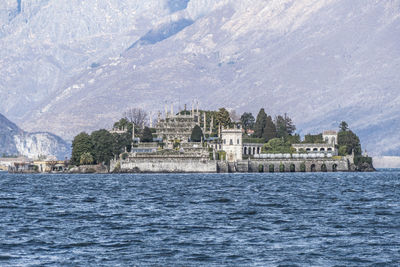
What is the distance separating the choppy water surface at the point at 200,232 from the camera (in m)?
65.9

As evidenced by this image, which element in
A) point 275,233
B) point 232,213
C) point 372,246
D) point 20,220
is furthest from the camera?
point 232,213

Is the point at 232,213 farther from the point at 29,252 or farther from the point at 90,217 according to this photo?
the point at 29,252

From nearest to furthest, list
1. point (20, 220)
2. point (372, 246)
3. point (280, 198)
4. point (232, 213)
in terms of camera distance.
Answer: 1. point (372, 246)
2. point (20, 220)
3. point (232, 213)
4. point (280, 198)

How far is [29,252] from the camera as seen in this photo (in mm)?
68625

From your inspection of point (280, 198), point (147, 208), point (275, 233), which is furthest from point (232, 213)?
point (280, 198)

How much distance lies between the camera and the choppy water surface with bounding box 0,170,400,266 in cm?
6594

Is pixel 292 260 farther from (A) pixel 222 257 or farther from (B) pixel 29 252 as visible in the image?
(B) pixel 29 252

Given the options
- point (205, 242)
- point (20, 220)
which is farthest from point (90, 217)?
point (205, 242)

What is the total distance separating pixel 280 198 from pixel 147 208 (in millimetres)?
24711

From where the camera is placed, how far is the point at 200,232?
78.8m

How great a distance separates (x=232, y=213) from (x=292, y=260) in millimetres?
31036

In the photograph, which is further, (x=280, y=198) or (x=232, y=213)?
(x=280, y=198)

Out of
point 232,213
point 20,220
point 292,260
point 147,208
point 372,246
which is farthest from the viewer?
point 147,208

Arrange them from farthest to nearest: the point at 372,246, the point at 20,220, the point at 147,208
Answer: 1. the point at 147,208
2. the point at 20,220
3. the point at 372,246
